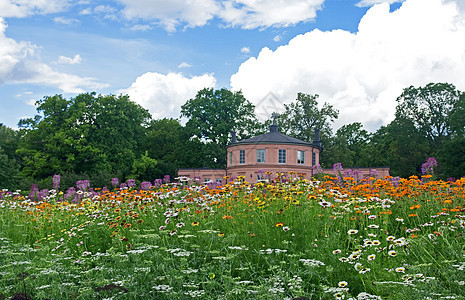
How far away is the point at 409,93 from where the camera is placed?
46375 millimetres

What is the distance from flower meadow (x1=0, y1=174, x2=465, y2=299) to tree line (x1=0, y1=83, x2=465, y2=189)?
25.0 meters

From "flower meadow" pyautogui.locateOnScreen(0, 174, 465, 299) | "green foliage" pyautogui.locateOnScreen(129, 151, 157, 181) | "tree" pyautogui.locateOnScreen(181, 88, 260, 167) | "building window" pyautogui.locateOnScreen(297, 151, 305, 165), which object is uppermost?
"tree" pyautogui.locateOnScreen(181, 88, 260, 167)

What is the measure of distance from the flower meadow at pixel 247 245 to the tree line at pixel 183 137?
2496 centimetres

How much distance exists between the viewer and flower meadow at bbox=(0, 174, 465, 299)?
4.70 meters

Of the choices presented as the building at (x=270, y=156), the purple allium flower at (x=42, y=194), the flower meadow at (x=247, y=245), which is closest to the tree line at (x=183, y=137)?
the building at (x=270, y=156)

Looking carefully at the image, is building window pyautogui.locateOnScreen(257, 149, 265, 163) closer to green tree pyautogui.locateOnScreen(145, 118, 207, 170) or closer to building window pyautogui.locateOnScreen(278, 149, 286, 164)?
building window pyautogui.locateOnScreen(278, 149, 286, 164)

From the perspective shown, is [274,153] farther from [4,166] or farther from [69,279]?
[69,279]

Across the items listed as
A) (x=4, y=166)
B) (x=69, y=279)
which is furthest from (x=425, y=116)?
(x=69, y=279)

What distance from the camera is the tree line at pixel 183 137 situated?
38562 mm

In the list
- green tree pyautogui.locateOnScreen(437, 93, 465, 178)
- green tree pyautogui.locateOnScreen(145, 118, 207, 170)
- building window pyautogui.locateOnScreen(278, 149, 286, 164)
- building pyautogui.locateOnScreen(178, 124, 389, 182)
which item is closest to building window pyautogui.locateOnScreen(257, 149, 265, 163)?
building pyautogui.locateOnScreen(178, 124, 389, 182)

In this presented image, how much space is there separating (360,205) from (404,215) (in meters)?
1.08

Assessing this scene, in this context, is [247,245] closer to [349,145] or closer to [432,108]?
[432,108]

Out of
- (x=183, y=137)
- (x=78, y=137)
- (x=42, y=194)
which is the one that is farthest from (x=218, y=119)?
(x=42, y=194)

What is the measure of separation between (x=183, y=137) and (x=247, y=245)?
4402cm
